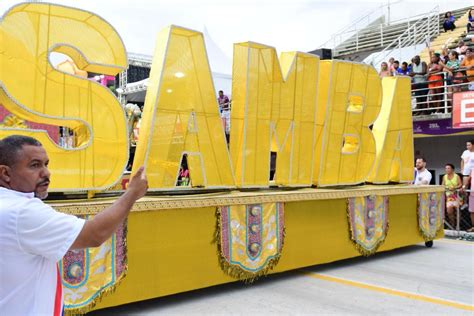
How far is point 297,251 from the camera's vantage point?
6.34 m

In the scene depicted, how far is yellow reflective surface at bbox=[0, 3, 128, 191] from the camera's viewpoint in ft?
13.8

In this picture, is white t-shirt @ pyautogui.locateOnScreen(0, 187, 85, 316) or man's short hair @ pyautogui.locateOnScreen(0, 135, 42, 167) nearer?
white t-shirt @ pyautogui.locateOnScreen(0, 187, 85, 316)

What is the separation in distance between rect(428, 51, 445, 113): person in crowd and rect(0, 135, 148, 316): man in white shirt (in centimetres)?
1226

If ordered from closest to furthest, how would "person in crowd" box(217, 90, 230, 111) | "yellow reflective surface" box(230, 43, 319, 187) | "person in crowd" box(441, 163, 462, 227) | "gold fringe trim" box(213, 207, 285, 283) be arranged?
"gold fringe trim" box(213, 207, 285, 283) < "yellow reflective surface" box(230, 43, 319, 187) < "person in crowd" box(441, 163, 462, 227) < "person in crowd" box(217, 90, 230, 111)

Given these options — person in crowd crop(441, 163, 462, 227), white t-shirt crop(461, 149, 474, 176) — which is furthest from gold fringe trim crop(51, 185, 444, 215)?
white t-shirt crop(461, 149, 474, 176)

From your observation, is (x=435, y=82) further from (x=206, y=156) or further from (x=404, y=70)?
(x=206, y=156)

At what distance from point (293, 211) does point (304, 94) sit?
163 cm

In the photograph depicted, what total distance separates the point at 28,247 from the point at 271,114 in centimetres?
477

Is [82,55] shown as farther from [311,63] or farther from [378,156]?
[378,156]

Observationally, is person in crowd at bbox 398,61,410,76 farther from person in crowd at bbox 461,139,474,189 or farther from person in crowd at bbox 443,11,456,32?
person in crowd at bbox 443,11,456,32

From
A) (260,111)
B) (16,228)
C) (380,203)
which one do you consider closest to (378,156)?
(380,203)

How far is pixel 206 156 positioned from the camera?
5.67 metres

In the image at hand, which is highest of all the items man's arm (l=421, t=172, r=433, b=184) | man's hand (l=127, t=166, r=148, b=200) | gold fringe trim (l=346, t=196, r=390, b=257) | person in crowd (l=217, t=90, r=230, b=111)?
person in crowd (l=217, t=90, r=230, b=111)

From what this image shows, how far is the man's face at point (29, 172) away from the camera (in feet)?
6.23
